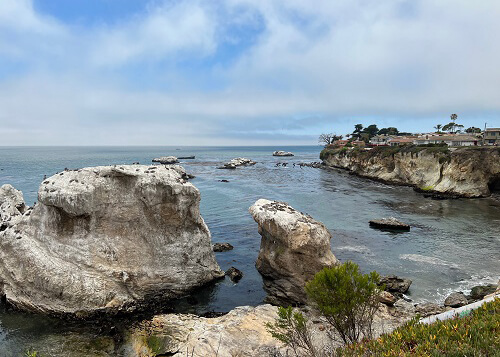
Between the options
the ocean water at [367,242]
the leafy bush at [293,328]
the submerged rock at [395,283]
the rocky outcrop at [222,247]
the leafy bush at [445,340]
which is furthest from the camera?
the rocky outcrop at [222,247]

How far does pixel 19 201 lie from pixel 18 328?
16508mm

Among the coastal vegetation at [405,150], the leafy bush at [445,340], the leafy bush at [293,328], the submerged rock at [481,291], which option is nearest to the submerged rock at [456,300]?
the submerged rock at [481,291]

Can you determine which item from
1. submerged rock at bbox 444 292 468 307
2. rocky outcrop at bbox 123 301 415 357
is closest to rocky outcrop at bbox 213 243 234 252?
rocky outcrop at bbox 123 301 415 357

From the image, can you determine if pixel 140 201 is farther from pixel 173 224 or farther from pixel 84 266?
pixel 84 266

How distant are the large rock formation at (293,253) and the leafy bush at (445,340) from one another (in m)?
11.3

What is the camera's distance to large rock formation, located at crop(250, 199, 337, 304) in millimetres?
21625

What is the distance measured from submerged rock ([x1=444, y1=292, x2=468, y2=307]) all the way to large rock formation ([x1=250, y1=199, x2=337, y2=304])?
7.73 meters

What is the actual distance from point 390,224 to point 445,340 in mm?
34820

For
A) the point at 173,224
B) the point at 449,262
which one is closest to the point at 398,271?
the point at 449,262

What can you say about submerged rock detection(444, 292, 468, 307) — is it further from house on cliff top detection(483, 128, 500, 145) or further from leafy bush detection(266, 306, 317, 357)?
house on cliff top detection(483, 128, 500, 145)

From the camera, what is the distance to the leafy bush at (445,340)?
7.84m

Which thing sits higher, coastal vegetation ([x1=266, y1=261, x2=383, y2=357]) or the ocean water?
coastal vegetation ([x1=266, y1=261, x2=383, y2=357])

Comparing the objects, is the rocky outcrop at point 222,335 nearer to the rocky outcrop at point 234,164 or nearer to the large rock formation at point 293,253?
the large rock formation at point 293,253

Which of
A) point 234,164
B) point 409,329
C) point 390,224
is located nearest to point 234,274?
point 409,329
